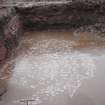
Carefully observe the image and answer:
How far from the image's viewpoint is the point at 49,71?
6184mm

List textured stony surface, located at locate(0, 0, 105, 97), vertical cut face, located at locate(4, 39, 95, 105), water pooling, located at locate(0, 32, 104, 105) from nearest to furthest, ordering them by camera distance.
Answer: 1. water pooling, located at locate(0, 32, 104, 105)
2. vertical cut face, located at locate(4, 39, 95, 105)
3. textured stony surface, located at locate(0, 0, 105, 97)

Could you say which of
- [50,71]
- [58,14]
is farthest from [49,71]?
[58,14]

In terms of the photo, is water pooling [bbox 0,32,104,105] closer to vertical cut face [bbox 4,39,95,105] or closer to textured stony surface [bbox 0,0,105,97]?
vertical cut face [bbox 4,39,95,105]

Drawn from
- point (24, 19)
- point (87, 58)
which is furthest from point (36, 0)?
point (87, 58)

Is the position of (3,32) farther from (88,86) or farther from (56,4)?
(88,86)

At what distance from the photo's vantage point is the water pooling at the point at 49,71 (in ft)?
17.4

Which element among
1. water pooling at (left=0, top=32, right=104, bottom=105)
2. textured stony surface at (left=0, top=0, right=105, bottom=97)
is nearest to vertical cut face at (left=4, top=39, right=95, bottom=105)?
water pooling at (left=0, top=32, right=104, bottom=105)

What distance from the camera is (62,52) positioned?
7055mm

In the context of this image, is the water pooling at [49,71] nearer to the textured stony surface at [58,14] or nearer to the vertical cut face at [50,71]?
the vertical cut face at [50,71]

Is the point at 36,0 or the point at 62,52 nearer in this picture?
the point at 62,52

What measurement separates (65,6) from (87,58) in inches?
103

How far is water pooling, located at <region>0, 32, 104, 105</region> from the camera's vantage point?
5.31 m

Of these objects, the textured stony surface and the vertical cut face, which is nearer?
the vertical cut face

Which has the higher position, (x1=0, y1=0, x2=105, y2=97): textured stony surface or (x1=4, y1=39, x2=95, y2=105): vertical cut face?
(x1=0, y1=0, x2=105, y2=97): textured stony surface
